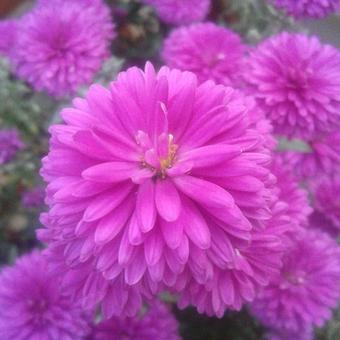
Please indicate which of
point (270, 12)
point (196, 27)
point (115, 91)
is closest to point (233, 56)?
point (196, 27)

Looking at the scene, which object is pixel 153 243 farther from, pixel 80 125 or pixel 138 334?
pixel 138 334

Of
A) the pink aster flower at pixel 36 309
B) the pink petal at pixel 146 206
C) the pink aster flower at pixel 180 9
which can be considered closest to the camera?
the pink petal at pixel 146 206

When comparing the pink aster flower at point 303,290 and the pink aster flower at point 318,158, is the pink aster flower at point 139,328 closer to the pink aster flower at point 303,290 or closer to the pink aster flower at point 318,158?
the pink aster flower at point 303,290

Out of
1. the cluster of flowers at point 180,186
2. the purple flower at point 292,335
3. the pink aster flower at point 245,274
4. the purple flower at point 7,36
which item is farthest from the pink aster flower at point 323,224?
the purple flower at point 7,36

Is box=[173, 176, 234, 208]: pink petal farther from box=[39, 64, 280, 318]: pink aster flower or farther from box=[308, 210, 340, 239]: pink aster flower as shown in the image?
box=[308, 210, 340, 239]: pink aster flower

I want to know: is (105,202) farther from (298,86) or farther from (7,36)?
(7,36)

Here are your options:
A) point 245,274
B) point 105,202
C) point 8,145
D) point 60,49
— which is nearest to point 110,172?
point 105,202

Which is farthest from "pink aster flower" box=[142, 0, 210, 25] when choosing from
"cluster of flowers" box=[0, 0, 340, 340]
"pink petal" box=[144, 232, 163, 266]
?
"pink petal" box=[144, 232, 163, 266]
